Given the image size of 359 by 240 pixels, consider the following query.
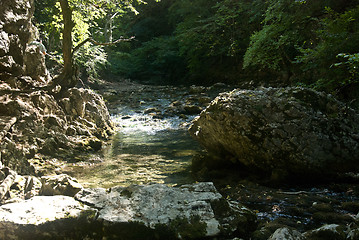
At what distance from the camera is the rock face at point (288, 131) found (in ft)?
13.4

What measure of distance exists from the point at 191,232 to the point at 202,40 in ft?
66.7

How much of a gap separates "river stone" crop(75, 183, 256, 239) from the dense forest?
2.23 metres

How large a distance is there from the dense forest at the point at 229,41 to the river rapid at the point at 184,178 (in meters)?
1.79

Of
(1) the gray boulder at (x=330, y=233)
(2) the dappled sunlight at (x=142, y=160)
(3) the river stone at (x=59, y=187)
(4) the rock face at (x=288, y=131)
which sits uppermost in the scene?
(4) the rock face at (x=288, y=131)

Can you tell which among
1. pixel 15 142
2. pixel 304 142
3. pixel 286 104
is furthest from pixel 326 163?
pixel 15 142

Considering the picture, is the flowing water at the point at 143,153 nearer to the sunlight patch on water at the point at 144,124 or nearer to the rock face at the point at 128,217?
the sunlight patch on water at the point at 144,124

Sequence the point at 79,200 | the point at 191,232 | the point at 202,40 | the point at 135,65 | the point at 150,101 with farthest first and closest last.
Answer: the point at 135,65
the point at 202,40
the point at 150,101
the point at 79,200
the point at 191,232

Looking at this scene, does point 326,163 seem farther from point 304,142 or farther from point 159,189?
point 159,189

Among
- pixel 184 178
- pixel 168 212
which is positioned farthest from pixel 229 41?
pixel 168 212

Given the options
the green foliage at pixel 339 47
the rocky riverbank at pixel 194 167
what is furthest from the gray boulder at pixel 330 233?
the green foliage at pixel 339 47

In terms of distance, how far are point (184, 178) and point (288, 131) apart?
199 centimetres

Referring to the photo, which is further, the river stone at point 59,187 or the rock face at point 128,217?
the river stone at point 59,187

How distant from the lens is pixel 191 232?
7.24ft

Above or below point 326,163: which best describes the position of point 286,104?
above
